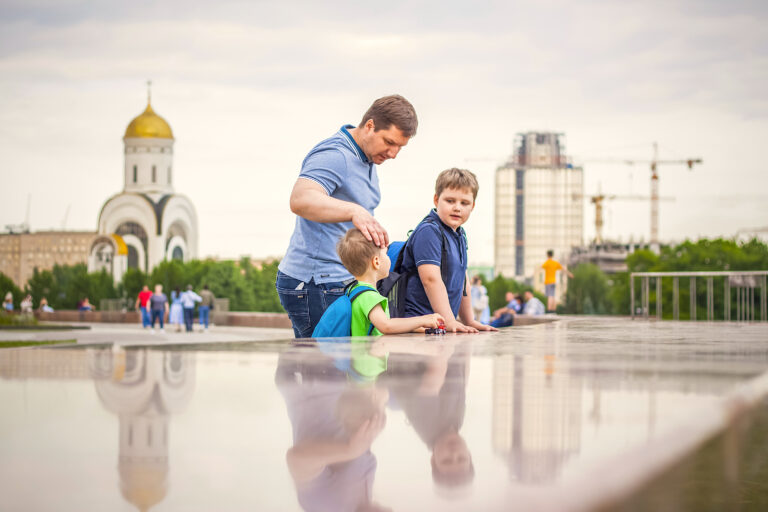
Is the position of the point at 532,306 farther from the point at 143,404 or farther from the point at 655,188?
the point at 655,188

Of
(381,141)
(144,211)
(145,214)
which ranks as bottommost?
(381,141)

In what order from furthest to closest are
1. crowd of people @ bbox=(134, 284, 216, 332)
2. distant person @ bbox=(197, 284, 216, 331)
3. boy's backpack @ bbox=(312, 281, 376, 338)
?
distant person @ bbox=(197, 284, 216, 331), crowd of people @ bbox=(134, 284, 216, 332), boy's backpack @ bbox=(312, 281, 376, 338)

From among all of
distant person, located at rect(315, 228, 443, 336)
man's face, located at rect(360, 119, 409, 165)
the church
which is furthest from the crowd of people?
the church

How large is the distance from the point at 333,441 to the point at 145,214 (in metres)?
76.1

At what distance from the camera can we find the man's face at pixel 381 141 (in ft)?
12.1

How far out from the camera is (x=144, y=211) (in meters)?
74.4

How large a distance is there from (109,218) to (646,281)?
68832 millimetres

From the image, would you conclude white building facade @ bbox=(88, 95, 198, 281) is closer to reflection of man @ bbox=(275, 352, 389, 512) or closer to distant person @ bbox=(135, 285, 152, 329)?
distant person @ bbox=(135, 285, 152, 329)

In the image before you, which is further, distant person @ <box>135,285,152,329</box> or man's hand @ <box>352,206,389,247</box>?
distant person @ <box>135,285,152,329</box>

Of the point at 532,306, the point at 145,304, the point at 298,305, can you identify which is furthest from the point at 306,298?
the point at 145,304

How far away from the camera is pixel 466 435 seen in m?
1.13

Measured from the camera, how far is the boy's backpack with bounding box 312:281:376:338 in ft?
11.1

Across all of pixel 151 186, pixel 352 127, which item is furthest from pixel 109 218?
pixel 352 127

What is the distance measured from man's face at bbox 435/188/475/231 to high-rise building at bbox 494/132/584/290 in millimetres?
142833
